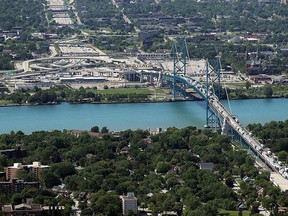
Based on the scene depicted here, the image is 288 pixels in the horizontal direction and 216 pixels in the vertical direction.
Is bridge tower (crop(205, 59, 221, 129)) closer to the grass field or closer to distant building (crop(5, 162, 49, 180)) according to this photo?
distant building (crop(5, 162, 49, 180))

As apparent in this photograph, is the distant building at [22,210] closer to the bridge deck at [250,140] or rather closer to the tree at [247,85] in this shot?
the bridge deck at [250,140]

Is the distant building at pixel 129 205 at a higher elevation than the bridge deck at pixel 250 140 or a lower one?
lower

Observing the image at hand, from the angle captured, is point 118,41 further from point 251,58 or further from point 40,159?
point 40,159

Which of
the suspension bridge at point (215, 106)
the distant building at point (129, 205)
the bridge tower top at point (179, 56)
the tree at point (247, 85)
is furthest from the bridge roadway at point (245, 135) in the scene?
the distant building at point (129, 205)

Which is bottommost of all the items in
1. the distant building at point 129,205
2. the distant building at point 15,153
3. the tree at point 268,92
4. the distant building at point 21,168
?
the distant building at point 129,205

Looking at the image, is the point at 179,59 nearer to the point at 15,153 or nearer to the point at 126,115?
the point at 126,115

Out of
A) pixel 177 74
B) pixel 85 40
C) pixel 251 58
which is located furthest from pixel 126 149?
pixel 85 40

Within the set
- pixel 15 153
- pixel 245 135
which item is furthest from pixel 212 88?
pixel 15 153
